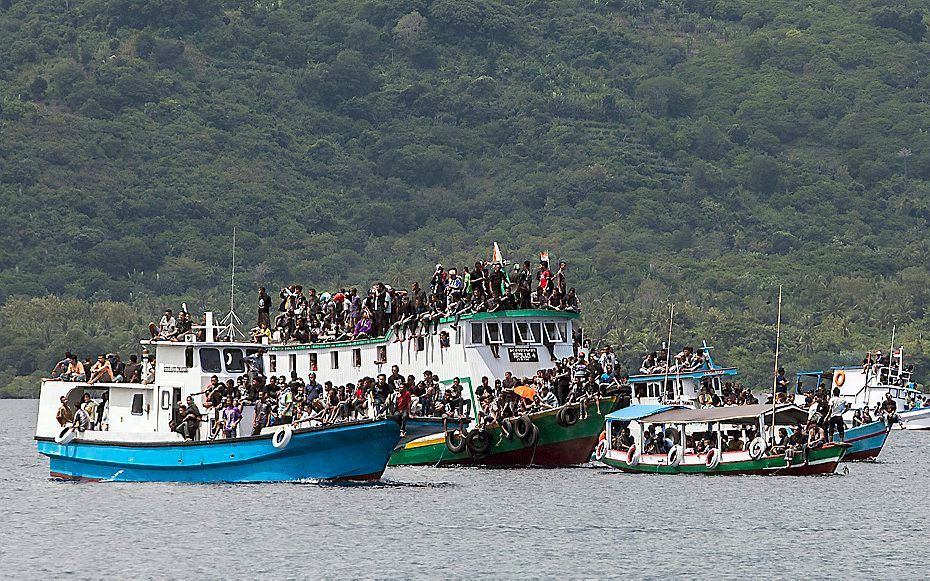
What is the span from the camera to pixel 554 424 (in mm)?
84750

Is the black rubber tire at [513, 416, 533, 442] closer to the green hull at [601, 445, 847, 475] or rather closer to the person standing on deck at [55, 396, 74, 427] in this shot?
the green hull at [601, 445, 847, 475]

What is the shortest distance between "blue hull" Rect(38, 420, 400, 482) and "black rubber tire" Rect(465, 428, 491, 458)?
9721mm

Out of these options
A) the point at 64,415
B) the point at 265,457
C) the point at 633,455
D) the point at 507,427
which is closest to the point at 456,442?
the point at 507,427

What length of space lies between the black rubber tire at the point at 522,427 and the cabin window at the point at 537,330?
4.96m

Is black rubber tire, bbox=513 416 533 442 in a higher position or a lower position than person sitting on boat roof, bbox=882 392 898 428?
lower

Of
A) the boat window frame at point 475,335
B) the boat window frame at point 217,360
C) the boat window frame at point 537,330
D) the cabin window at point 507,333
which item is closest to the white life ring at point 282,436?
the boat window frame at point 217,360

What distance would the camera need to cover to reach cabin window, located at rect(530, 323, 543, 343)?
87781 millimetres

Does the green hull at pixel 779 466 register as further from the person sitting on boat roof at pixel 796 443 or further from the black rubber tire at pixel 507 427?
the black rubber tire at pixel 507 427

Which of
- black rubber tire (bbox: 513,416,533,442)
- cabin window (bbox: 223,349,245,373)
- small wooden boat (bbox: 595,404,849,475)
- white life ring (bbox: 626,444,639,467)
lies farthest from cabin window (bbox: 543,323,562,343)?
cabin window (bbox: 223,349,245,373)

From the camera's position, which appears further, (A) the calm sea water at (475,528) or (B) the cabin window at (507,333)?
(B) the cabin window at (507,333)

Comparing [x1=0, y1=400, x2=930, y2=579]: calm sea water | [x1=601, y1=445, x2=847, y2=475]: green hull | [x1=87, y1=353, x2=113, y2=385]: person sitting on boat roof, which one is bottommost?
[x1=0, y1=400, x2=930, y2=579]: calm sea water

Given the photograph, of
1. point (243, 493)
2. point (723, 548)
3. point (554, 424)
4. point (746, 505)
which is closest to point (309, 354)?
point (554, 424)

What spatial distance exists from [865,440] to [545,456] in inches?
817

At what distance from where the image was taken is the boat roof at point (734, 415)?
80875 millimetres
